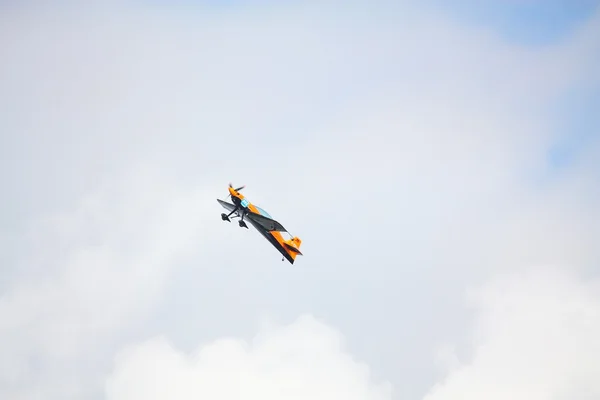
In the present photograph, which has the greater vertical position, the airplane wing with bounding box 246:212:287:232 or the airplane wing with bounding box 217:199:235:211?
the airplane wing with bounding box 217:199:235:211

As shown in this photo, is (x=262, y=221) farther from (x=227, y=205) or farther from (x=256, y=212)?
(x=227, y=205)

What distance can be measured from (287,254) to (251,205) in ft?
35.0

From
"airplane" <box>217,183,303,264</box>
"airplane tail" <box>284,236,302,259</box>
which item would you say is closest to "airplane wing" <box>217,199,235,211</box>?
"airplane" <box>217,183,303,264</box>

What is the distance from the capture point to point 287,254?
12656 cm

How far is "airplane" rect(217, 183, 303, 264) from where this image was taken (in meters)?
120

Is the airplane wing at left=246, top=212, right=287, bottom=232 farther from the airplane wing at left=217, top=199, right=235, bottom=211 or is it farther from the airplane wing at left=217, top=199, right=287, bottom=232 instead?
the airplane wing at left=217, top=199, right=235, bottom=211

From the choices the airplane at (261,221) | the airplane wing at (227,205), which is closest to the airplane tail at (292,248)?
the airplane at (261,221)

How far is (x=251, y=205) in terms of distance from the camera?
121 meters

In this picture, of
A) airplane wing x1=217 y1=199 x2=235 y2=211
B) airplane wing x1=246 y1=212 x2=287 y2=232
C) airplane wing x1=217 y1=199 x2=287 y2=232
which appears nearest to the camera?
airplane wing x1=246 y1=212 x2=287 y2=232

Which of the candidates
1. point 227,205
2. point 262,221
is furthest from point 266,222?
point 227,205

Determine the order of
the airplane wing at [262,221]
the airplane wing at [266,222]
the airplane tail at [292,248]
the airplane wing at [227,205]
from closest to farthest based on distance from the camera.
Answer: the airplane wing at [266,222]
the airplane wing at [262,221]
the airplane wing at [227,205]
the airplane tail at [292,248]

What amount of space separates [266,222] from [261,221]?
0.98m

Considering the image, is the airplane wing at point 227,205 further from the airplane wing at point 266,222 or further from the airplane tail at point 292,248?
the airplane tail at point 292,248

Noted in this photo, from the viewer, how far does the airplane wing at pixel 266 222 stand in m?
119
